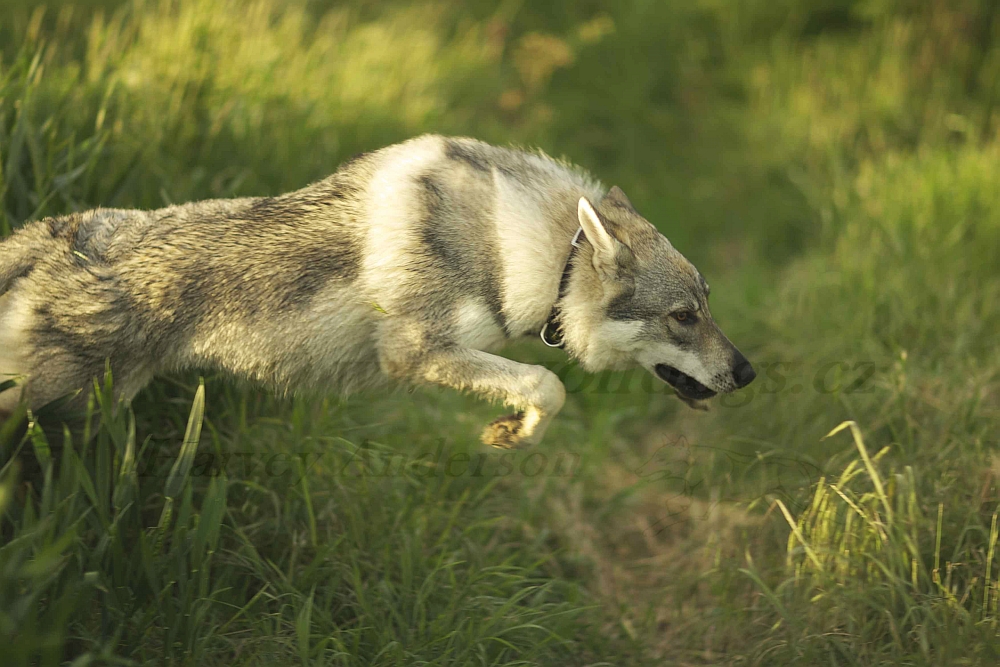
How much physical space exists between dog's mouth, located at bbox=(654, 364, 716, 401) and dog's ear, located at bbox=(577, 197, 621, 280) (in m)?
0.57

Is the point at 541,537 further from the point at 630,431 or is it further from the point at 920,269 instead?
the point at 920,269

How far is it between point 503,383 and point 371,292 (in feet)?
2.39

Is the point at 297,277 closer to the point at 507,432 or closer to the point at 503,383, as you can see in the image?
the point at 503,383

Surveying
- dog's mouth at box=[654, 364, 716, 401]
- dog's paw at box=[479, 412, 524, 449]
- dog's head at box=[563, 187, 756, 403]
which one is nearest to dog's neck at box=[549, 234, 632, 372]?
dog's head at box=[563, 187, 756, 403]

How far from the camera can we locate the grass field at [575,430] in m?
3.74

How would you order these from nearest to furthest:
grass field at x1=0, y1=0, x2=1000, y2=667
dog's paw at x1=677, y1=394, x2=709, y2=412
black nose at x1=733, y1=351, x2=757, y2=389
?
grass field at x1=0, y1=0, x2=1000, y2=667, black nose at x1=733, y1=351, x2=757, y2=389, dog's paw at x1=677, y1=394, x2=709, y2=412

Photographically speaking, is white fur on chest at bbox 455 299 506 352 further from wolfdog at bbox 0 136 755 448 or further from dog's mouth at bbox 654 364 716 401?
dog's mouth at bbox 654 364 716 401

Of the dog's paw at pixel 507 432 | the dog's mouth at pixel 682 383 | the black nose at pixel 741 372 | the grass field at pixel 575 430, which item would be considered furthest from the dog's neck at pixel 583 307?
the grass field at pixel 575 430

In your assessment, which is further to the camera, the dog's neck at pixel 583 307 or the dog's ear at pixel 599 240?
the dog's neck at pixel 583 307

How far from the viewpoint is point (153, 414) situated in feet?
14.7

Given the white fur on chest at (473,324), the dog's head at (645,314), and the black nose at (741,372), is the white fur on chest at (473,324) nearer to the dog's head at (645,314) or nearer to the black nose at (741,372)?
the dog's head at (645,314)

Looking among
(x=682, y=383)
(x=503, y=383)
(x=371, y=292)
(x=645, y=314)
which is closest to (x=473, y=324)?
(x=503, y=383)

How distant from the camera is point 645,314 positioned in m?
4.17

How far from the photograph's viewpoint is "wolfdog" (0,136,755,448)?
3871 mm
